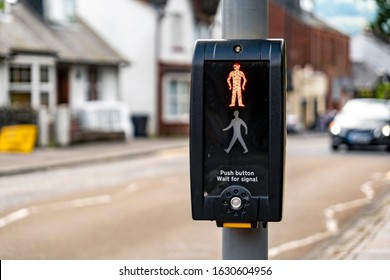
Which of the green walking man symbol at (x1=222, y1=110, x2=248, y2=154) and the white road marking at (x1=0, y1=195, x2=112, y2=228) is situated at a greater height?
the green walking man symbol at (x1=222, y1=110, x2=248, y2=154)

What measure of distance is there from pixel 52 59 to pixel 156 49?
7322mm

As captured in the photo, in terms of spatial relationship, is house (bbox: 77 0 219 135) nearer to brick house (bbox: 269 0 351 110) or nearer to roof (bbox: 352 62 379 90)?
brick house (bbox: 269 0 351 110)

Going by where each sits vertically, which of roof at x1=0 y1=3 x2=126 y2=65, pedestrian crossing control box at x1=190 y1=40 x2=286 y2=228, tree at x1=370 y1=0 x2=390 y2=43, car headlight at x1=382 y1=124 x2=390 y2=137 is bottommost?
car headlight at x1=382 y1=124 x2=390 y2=137

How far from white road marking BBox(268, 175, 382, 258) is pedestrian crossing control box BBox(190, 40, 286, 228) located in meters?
4.87

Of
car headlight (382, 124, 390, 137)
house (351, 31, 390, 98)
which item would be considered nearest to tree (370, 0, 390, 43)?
house (351, 31, 390, 98)

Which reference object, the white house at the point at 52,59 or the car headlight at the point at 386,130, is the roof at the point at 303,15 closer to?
the car headlight at the point at 386,130

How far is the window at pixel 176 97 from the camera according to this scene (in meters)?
33.3

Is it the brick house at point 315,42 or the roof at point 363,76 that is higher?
the brick house at point 315,42

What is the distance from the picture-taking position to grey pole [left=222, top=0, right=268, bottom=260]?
10.4 feet

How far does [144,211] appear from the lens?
1110cm

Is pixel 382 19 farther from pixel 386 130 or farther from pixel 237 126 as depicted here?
pixel 386 130

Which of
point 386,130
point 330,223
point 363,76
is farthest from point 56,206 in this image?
point 386,130

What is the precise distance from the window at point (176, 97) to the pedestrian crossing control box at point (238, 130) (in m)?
30.0

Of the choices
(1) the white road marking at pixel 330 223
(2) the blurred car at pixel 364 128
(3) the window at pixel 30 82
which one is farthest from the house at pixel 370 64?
(3) the window at pixel 30 82
